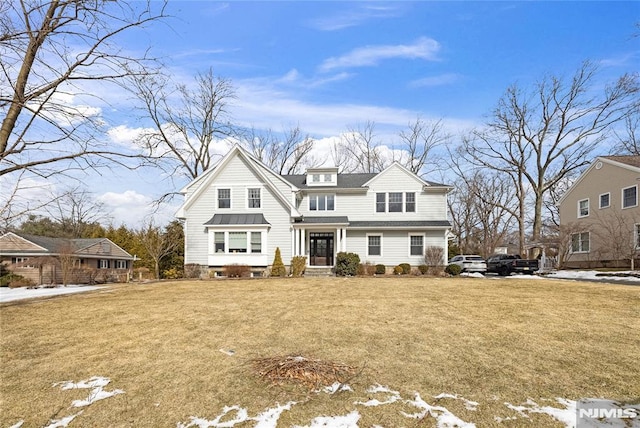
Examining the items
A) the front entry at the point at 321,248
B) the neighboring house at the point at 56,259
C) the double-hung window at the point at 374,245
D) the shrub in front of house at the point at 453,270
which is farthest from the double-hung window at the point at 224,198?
the shrub in front of house at the point at 453,270

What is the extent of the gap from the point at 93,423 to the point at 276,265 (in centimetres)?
1715

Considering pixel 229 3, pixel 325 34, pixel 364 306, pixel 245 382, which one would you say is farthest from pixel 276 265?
pixel 245 382

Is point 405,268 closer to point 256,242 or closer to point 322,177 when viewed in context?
point 322,177

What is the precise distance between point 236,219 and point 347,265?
7413 millimetres

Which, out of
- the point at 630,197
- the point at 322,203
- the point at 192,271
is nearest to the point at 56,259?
the point at 192,271

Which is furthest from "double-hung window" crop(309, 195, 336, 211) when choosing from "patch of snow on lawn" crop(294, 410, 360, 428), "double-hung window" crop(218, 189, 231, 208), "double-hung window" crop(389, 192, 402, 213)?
"patch of snow on lawn" crop(294, 410, 360, 428)

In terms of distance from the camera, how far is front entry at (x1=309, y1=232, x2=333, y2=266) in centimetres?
2423

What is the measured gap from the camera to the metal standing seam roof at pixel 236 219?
70.2 feet

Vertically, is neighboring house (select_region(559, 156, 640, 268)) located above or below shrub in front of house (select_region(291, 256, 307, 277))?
above

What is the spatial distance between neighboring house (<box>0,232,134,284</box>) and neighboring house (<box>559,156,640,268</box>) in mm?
31715

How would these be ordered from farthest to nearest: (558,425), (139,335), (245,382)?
(139,335), (245,382), (558,425)

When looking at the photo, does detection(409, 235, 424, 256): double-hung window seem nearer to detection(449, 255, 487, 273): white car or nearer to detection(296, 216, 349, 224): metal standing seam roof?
detection(449, 255, 487, 273): white car

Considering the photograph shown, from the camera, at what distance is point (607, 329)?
6883 mm

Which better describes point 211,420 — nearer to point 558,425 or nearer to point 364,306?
point 558,425
